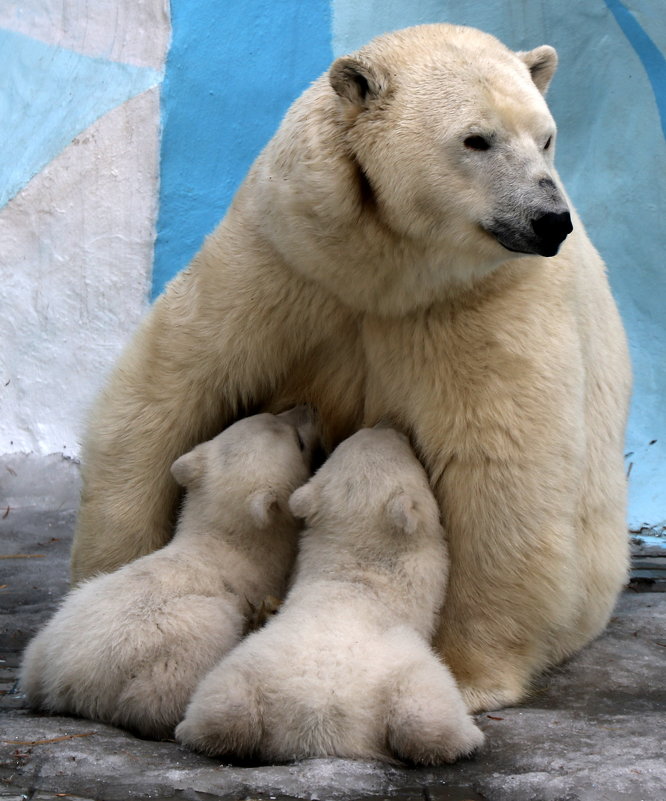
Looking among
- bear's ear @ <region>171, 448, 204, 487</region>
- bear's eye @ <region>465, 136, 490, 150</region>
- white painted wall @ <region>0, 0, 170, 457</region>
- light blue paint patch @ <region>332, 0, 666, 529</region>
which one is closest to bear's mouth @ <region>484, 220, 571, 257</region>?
bear's eye @ <region>465, 136, 490, 150</region>

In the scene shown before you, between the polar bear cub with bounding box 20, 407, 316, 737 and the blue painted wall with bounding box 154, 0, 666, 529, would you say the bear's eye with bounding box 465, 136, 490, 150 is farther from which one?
the blue painted wall with bounding box 154, 0, 666, 529

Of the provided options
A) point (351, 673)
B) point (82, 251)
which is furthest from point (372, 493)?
point (82, 251)

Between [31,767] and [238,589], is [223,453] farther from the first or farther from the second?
[31,767]

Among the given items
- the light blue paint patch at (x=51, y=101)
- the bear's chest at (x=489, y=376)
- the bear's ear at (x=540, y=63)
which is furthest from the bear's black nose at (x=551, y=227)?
the light blue paint patch at (x=51, y=101)

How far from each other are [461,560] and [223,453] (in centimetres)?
80

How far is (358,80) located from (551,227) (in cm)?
72

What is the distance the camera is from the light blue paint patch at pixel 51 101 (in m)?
6.46

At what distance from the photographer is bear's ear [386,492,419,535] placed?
3600 millimetres

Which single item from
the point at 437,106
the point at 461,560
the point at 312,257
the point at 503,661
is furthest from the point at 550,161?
the point at 503,661

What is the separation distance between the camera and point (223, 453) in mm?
3998

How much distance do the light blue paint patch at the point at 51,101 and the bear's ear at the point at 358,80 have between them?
3.04 metres

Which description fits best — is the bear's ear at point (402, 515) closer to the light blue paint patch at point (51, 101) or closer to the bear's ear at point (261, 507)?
the bear's ear at point (261, 507)

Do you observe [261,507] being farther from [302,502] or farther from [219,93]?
[219,93]

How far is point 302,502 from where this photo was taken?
3771 mm
